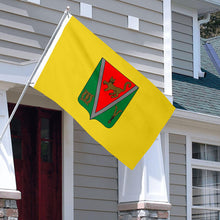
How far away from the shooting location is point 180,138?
1106 centimetres

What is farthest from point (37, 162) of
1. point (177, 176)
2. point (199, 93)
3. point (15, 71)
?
point (199, 93)

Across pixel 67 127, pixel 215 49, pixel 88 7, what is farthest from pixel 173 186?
pixel 215 49

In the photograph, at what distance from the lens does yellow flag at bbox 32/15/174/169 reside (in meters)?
7.20

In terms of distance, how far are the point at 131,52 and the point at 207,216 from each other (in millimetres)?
3274

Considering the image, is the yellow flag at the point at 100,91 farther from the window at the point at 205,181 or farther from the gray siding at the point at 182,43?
the gray siding at the point at 182,43

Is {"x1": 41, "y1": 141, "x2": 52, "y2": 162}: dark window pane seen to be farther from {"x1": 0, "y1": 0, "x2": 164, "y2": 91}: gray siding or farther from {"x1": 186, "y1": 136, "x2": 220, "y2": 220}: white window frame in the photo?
{"x1": 186, "y1": 136, "x2": 220, "y2": 220}: white window frame

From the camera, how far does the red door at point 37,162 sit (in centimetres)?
909

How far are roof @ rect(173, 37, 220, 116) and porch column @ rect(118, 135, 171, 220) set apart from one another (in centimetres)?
210

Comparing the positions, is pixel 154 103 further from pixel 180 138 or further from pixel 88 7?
pixel 180 138

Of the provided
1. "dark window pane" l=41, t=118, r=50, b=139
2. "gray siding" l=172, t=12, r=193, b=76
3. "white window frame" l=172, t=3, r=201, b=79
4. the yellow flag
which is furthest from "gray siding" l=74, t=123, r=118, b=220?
"white window frame" l=172, t=3, r=201, b=79

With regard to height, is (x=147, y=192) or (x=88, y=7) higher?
(x=88, y=7)

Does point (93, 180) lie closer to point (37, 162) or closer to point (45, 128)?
point (37, 162)

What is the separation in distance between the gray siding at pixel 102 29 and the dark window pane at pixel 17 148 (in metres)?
1.19

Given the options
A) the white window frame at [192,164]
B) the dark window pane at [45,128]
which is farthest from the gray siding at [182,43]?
the dark window pane at [45,128]
